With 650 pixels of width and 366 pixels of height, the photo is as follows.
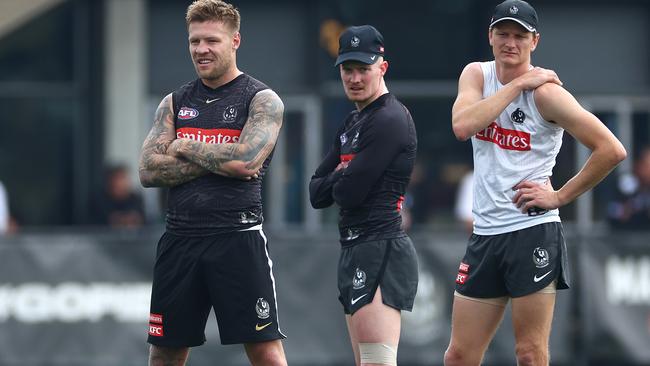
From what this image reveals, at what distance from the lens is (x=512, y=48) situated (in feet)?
24.1

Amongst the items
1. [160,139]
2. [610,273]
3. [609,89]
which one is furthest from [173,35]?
[160,139]

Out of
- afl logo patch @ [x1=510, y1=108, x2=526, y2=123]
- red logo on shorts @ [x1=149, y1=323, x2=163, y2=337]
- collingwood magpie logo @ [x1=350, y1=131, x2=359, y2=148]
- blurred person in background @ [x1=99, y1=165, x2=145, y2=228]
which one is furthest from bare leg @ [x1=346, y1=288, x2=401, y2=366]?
blurred person in background @ [x1=99, y1=165, x2=145, y2=228]

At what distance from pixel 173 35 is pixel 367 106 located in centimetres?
1103

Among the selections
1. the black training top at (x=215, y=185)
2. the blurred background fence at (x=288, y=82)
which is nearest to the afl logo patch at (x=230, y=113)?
the black training top at (x=215, y=185)

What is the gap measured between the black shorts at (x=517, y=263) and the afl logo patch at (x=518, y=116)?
59cm

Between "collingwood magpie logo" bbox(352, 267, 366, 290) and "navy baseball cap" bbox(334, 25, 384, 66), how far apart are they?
3.89 ft

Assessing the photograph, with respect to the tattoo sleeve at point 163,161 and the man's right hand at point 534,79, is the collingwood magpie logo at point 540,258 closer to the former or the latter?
the man's right hand at point 534,79

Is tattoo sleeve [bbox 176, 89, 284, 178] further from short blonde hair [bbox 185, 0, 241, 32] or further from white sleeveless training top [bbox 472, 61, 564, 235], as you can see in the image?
white sleeveless training top [bbox 472, 61, 564, 235]

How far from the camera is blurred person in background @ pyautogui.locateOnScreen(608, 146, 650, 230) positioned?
14.6 m

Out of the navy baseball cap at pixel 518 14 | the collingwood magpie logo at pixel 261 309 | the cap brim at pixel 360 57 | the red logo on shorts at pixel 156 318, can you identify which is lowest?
the red logo on shorts at pixel 156 318

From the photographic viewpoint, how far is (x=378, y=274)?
774 cm

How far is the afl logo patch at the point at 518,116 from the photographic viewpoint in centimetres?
742

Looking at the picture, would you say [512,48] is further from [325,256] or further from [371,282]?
[325,256]

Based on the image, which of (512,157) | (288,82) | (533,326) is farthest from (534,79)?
(288,82)
